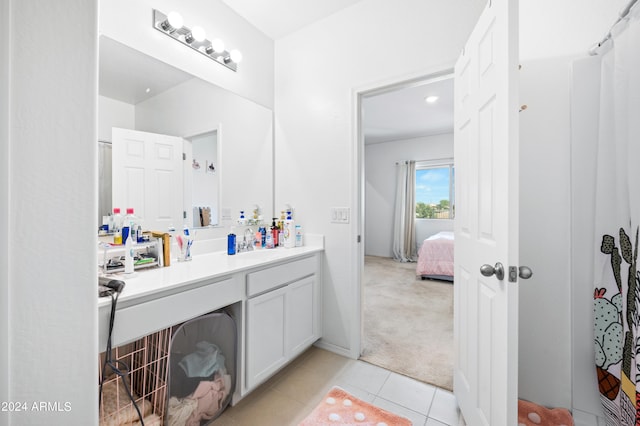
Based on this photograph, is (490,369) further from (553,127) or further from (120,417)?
(120,417)

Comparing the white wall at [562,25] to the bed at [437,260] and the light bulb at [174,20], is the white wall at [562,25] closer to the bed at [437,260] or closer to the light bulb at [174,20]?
the light bulb at [174,20]

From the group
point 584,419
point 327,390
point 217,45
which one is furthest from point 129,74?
point 584,419

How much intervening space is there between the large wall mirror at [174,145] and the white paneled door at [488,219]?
5.09 feet

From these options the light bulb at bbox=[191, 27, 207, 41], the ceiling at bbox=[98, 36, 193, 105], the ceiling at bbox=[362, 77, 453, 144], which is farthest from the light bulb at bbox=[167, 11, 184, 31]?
the ceiling at bbox=[362, 77, 453, 144]

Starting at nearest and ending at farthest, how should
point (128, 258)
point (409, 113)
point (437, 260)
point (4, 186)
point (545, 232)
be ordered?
point (4, 186) → point (128, 258) → point (545, 232) → point (437, 260) → point (409, 113)

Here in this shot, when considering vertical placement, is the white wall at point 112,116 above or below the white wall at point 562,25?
below

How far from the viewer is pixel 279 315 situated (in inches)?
68.8

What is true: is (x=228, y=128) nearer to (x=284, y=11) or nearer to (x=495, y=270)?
(x=284, y=11)

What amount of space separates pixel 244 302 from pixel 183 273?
36cm

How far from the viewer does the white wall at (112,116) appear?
1450 mm

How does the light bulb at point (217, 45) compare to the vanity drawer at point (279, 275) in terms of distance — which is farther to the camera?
the light bulb at point (217, 45)

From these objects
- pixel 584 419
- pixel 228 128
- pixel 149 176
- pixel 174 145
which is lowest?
pixel 584 419

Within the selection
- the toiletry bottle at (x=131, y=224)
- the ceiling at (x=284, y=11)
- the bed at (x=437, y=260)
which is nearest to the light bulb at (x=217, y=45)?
the ceiling at (x=284, y=11)

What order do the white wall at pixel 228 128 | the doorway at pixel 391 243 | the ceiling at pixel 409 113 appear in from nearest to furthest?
1. the white wall at pixel 228 128
2. the doorway at pixel 391 243
3. the ceiling at pixel 409 113
